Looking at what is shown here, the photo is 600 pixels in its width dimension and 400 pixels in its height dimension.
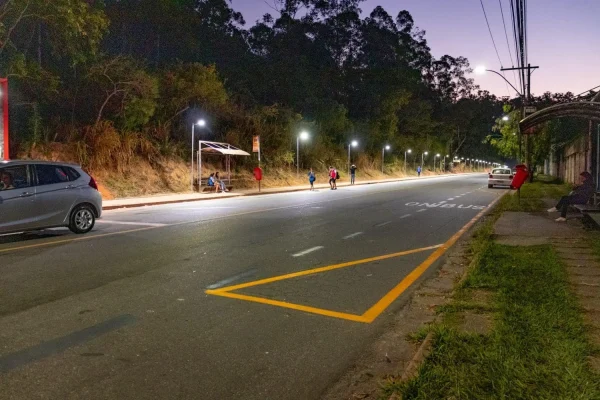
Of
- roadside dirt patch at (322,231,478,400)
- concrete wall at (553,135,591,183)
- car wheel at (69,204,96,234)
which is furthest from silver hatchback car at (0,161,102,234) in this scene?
concrete wall at (553,135,591,183)

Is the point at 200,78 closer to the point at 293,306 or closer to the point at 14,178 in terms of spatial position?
the point at 14,178

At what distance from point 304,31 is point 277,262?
60195 millimetres

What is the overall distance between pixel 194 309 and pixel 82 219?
732 cm

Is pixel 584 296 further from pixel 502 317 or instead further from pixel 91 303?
pixel 91 303

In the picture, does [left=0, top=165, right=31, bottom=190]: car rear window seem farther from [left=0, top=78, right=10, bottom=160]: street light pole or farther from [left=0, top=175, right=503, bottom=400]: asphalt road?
[left=0, top=78, right=10, bottom=160]: street light pole

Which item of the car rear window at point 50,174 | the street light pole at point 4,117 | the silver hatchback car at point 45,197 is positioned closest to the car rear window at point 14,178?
the silver hatchback car at point 45,197

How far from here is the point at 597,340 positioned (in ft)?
15.4

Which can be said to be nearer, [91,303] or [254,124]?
[91,303]

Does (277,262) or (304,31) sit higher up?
(304,31)

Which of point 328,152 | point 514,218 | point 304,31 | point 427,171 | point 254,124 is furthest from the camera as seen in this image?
point 427,171

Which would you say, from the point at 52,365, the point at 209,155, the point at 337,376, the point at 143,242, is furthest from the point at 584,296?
the point at 209,155

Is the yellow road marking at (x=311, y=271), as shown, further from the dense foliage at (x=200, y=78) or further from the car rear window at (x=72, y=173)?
the dense foliage at (x=200, y=78)

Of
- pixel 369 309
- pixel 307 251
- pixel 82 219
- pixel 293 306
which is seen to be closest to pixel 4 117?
pixel 82 219

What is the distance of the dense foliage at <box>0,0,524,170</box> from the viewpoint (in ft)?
73.0
